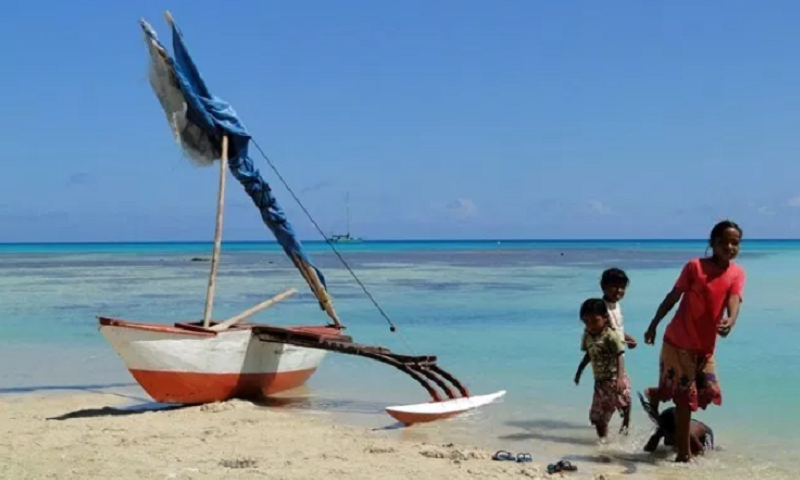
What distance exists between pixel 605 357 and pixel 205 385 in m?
3.63

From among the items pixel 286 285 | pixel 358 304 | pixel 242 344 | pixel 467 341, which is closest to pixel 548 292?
pixel 358 304

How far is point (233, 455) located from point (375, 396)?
3.30 metres

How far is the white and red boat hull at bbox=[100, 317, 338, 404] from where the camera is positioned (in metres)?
7.25

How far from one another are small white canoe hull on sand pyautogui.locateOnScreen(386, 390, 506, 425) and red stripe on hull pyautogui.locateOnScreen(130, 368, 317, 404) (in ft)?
5.36

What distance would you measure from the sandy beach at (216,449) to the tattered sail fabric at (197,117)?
2.52 meters

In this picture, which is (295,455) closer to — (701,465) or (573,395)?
(701,465)

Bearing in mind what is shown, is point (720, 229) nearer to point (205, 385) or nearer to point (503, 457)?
point (503, 457)

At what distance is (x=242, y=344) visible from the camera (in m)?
7.95

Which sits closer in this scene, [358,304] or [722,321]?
[722,321]

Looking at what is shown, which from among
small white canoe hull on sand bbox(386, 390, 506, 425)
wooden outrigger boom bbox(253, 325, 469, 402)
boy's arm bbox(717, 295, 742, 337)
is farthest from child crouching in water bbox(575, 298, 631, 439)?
wooden outrigger boom bbox(253, 325, 469, 402)

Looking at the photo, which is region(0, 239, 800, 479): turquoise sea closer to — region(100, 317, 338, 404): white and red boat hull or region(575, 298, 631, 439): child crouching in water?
region(575, 298, 631, 439): child crouching in water

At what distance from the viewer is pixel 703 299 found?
17.4 ft

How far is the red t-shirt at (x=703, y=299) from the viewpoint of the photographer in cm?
529

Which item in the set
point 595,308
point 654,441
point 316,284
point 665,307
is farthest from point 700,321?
point 316,284
